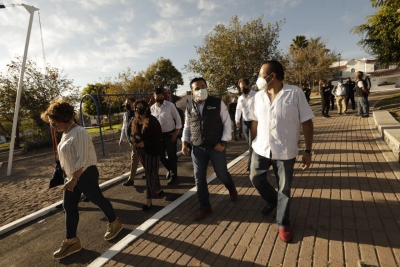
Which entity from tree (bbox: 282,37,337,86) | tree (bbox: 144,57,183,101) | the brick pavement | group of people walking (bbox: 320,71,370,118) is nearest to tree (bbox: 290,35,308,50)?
tree (bbox: 282,37,337,86)

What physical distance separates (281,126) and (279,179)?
0.62 meters

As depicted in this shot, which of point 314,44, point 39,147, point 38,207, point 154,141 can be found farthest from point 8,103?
point 314,44

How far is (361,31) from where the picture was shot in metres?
15.6

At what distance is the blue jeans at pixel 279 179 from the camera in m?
2.33

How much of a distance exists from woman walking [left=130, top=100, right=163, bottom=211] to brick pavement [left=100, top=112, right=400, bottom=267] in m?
0.53

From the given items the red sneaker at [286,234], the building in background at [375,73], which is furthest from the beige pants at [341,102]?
the building in background at [375,73]

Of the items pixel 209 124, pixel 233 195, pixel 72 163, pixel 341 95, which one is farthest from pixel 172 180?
pixel 341 95

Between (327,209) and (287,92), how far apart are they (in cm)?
186

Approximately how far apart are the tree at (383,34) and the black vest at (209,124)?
15.1 meters

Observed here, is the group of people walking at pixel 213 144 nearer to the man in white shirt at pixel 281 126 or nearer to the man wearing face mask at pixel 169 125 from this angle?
the man in white shirt at pixel 281 126

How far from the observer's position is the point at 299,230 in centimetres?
259

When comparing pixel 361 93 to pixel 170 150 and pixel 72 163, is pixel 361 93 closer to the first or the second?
pixel 170 150

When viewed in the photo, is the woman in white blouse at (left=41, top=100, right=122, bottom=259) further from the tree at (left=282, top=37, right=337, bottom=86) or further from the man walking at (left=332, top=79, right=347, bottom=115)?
the tree at (left=282, top=37, right=337, bottom=86)

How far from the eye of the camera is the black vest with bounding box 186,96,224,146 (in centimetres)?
293
